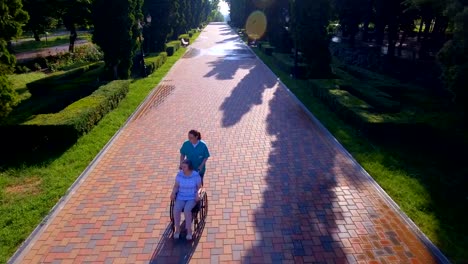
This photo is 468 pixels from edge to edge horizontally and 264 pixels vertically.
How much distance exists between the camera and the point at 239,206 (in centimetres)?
685

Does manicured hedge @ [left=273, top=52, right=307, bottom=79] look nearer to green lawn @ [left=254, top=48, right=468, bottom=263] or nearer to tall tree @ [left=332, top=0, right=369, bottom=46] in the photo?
green lawn @ [left=254, top=48, right=468, bottom=263]

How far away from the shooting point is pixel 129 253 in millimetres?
5496

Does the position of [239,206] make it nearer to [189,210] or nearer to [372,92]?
[189,210]

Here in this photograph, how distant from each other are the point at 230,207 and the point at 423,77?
56.9 ft

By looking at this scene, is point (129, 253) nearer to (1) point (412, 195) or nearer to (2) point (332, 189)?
(2) point (332, 189)

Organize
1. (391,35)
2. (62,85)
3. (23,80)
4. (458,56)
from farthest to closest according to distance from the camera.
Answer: (391,35) → (23,80) → (62,85) → (458,56)

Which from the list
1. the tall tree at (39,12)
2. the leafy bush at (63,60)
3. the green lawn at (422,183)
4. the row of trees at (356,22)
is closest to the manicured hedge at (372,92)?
the green lawn at (422,183)

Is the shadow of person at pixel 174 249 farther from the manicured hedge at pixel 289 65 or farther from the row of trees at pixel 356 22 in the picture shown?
the manicured hedge at pixel 289 65

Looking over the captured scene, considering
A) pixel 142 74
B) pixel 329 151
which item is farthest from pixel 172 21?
pixel 329 151

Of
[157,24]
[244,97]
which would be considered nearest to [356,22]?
[157,24]

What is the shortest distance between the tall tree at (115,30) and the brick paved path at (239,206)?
6.41m

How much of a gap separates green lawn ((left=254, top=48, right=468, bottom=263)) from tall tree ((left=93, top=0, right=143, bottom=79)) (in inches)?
444

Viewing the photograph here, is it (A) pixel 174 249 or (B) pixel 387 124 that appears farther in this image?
(B) pixel 387 124

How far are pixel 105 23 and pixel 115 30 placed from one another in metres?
0.55
